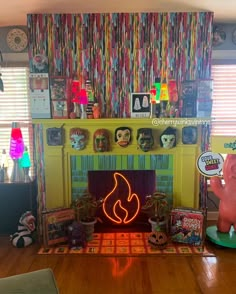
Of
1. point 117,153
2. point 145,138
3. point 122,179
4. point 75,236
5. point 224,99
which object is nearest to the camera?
point 75,236

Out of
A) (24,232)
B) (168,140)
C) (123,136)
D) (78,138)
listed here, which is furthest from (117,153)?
(24,232)

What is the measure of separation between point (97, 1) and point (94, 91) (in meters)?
0.81

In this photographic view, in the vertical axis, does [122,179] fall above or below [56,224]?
above

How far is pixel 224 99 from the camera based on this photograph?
340 cm

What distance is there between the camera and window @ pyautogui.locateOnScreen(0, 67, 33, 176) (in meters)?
3.37

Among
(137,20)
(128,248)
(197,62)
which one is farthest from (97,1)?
(128,248)

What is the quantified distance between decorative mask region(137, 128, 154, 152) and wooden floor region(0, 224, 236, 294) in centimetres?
103

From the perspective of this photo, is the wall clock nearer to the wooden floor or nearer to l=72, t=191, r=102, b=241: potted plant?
l=72, t=191, r=102, b=241: potted plant

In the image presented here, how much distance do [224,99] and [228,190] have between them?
3.80ft

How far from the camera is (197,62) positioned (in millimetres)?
2908

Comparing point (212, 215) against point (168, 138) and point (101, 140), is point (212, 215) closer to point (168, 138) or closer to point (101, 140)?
point (168, 138)

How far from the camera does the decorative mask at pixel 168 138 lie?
288 centimetres

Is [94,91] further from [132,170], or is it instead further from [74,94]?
[132,170]

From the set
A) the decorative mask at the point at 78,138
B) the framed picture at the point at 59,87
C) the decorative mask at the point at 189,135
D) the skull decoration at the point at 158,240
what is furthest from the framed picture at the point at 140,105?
the skull decoration at the point at 158,240
